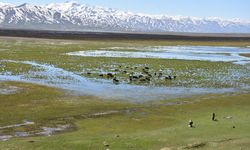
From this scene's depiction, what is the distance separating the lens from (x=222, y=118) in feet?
86.2

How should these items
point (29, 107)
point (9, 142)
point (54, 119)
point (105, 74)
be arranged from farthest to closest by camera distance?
1. point (105, 74)
2. point (29, 107)
3. point (54, 119)
4. point (9, 142)

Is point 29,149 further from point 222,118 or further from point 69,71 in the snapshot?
point 69,71

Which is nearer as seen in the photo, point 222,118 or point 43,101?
point 222,118

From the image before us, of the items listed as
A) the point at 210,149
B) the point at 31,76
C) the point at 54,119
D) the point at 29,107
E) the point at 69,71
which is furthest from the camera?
the point at 69,71

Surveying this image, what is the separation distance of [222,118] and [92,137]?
8.96m

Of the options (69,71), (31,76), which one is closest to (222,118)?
(31,76)

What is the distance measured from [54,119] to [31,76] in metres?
20.1

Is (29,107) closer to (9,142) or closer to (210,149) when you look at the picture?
(9,142)

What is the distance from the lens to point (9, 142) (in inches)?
789

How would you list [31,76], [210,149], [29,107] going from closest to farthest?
[210,149]
[29,107]
[31,76]

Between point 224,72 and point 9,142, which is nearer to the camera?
point 9,142

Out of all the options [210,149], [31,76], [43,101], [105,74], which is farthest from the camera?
[105,74]

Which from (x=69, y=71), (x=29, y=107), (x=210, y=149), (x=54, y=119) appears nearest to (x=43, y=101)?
(x=29, y=107)

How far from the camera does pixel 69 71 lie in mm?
51312
